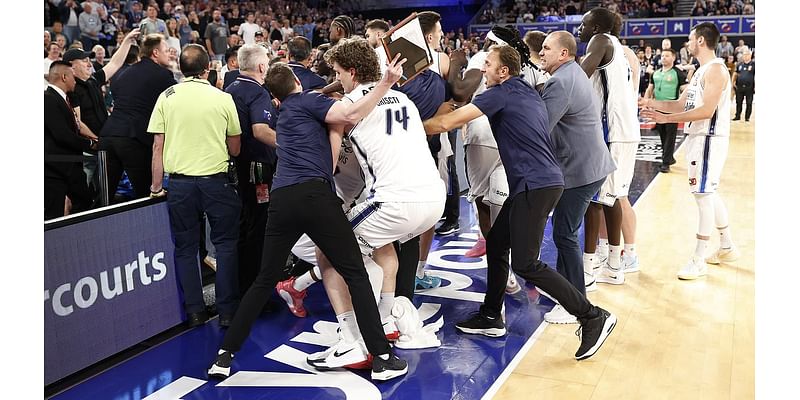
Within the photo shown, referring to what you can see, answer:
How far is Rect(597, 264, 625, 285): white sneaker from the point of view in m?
5.25

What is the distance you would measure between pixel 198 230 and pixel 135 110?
1041 millimetres

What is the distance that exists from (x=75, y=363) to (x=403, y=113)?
2068 mm

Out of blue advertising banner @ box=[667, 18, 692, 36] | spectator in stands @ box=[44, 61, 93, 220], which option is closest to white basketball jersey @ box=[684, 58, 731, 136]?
spectator in stands @ box=[44, 61, 93, 220]

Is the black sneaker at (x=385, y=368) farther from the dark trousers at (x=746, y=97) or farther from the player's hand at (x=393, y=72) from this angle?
the dark trousers at (x=746, y=97)

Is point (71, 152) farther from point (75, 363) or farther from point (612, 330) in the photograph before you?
point (612, 330)

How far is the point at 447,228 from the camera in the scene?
6824mm

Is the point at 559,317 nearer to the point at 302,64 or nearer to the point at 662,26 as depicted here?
the point at 302,64

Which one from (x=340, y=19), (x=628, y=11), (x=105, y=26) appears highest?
(x=628, y=11)

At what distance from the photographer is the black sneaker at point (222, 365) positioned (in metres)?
3.63

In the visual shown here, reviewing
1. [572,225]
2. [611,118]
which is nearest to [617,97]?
[611,118]

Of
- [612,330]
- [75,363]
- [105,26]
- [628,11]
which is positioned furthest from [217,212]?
[628,11]

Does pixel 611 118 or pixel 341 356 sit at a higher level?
pixel 611 118

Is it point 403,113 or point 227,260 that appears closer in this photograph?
point 403,113

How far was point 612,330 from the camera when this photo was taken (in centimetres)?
421
